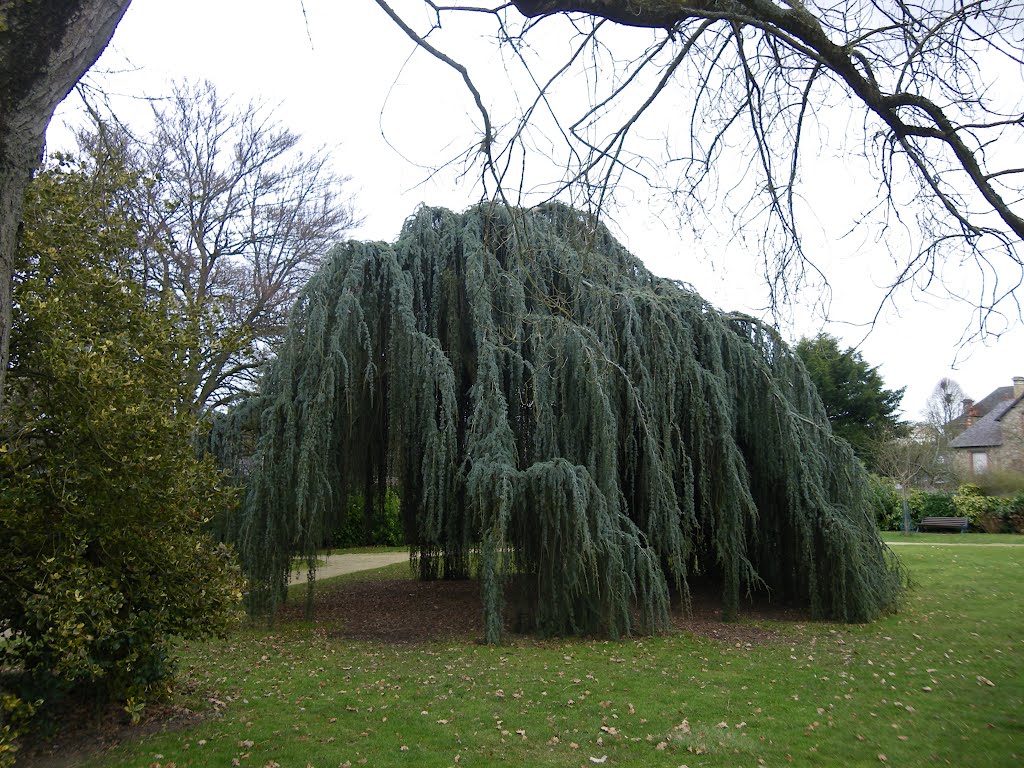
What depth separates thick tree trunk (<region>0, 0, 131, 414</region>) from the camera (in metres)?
2.52

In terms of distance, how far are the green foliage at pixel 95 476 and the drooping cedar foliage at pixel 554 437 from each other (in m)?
3.42

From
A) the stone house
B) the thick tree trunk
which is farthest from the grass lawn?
the stone house

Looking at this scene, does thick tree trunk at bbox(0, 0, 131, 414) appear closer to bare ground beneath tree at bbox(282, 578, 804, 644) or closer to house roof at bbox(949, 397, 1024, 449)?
bare ground beneath tree at bbox(282, 578, 804, 644)

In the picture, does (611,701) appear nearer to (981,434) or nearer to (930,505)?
(930,505)

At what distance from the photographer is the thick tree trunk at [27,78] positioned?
252 centimetres

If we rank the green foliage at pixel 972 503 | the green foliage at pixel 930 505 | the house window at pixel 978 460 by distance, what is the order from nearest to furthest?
the green foliage at pixel 972 503, the green foliage at pixel 930 505, the house window at pixel 978 460

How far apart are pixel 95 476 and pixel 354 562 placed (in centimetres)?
1422

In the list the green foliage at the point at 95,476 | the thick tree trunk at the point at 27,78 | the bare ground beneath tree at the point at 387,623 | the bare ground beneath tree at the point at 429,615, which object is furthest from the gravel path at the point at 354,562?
the thick tree trunk at the point at 27,78

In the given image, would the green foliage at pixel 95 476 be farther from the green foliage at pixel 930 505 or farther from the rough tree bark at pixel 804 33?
the green foliage at pixel 930 505

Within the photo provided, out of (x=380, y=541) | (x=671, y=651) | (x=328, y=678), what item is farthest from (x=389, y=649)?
(x=380, y=541)

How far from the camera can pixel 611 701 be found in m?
5.69

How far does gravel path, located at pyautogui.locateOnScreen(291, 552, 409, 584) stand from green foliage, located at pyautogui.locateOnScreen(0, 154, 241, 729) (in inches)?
354

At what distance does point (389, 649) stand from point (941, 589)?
9.25m

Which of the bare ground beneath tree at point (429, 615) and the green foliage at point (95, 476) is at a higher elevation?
the green foliage at point (95, 476)
